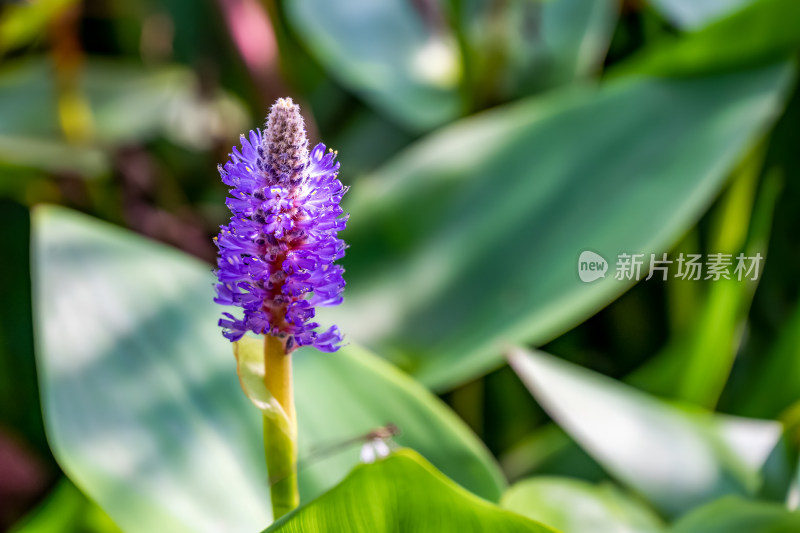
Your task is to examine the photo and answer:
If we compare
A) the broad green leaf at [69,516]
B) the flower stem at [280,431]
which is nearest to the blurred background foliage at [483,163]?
the broad green leaf at [69,516]

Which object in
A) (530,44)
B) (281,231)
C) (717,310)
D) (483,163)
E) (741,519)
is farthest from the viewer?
(530,44)

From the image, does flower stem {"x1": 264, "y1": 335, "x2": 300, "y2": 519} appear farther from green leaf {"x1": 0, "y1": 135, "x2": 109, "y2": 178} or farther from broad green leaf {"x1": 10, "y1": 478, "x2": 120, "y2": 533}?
green leaf {"x1": 0, "y1": 135, "x2": 109, "y2": 178}

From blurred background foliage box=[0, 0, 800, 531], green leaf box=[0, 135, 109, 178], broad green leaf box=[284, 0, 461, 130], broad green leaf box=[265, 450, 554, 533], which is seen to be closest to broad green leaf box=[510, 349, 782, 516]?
blurred background foliage box=[0, 0, 800, 531]

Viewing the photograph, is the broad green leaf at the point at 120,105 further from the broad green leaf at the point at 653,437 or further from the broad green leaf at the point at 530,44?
the broad green leaf at the point at 653,437

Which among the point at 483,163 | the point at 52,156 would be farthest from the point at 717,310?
the point at 52,156

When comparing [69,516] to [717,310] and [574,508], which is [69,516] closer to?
[574,508]

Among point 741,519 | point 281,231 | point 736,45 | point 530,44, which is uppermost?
point 530,44
